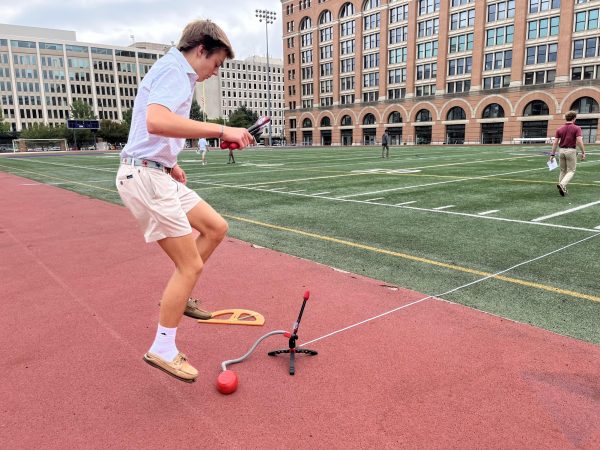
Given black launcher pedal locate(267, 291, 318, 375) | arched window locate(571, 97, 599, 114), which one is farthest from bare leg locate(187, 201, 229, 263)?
arched window locate(571, 97, 599, 114)

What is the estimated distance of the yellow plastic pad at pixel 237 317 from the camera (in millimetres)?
4035

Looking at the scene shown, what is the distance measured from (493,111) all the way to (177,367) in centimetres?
6684

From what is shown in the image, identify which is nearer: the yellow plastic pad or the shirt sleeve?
the shirt sleeve

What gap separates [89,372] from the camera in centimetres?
325

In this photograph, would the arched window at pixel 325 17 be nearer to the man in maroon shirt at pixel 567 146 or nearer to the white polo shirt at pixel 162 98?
the man in maroon shirt at pixel 567 146

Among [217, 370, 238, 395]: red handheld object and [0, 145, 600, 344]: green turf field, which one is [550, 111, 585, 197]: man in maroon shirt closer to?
[0, 145, 600, 344]: green turf field

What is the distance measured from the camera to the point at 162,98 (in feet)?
8.89

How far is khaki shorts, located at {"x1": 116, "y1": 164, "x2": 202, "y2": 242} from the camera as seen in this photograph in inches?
117

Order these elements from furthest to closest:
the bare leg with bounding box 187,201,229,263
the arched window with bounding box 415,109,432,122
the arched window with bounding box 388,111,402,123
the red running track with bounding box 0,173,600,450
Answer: the arched window with bounding box 388,111,402,123 → the arched window with bounding box 415,109,432,122 → the bare leg with bounding box 187,201,229,263 → the red running track with bounding box 0,173,600,450

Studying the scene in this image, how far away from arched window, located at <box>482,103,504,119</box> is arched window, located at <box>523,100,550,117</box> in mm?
3244

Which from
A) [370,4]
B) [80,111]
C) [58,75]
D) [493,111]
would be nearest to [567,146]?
[493,111]

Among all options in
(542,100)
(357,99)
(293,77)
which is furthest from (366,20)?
(542,100)

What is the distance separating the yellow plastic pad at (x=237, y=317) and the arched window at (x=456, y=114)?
66802 millimetres

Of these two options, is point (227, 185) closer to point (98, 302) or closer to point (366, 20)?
point (98, 302)
